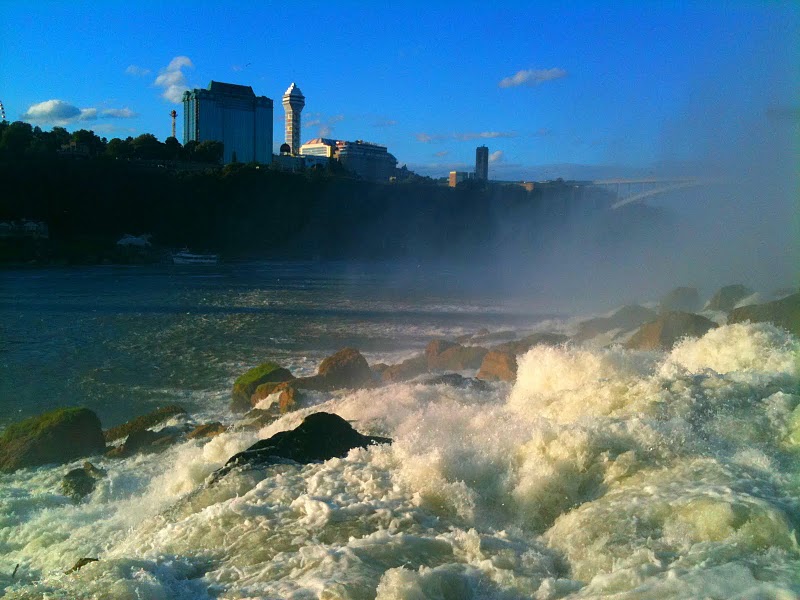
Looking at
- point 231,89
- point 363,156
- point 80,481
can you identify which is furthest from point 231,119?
point 80,481

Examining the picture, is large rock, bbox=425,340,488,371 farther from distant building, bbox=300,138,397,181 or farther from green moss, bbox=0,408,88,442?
distant building, bbox=300,138,397,181

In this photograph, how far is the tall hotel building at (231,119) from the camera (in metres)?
102

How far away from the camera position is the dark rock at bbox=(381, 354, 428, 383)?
12.8 metres

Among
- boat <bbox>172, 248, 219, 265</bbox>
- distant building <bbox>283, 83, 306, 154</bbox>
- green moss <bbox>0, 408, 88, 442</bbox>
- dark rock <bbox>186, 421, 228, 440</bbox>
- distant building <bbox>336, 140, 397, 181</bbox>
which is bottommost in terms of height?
dark rock <bbox>186, 421, 228, 440</bbox>

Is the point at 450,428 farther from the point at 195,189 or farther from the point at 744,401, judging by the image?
the point at 195,189

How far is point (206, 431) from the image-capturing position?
368 inches

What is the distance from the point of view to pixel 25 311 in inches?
925

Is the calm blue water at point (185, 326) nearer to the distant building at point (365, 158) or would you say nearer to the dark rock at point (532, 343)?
the dark rock at point (532, 343)

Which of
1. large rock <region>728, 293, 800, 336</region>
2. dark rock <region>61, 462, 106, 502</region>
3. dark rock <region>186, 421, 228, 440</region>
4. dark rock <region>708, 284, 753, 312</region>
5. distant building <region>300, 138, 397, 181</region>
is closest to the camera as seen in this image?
dark rock <region>61, 462, 106, 502</region>

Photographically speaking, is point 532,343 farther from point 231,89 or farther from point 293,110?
point 293,110

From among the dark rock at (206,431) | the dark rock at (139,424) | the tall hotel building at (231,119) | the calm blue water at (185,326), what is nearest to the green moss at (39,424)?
the dark rock at (139,424)

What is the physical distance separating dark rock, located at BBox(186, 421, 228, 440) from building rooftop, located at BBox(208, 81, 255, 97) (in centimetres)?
10094

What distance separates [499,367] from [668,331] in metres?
3.29

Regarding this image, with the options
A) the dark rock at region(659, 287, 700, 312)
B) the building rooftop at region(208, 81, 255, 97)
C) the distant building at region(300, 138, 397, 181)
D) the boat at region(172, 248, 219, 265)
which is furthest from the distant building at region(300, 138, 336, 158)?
the dark rock at region(659, 287, 700, 312)
